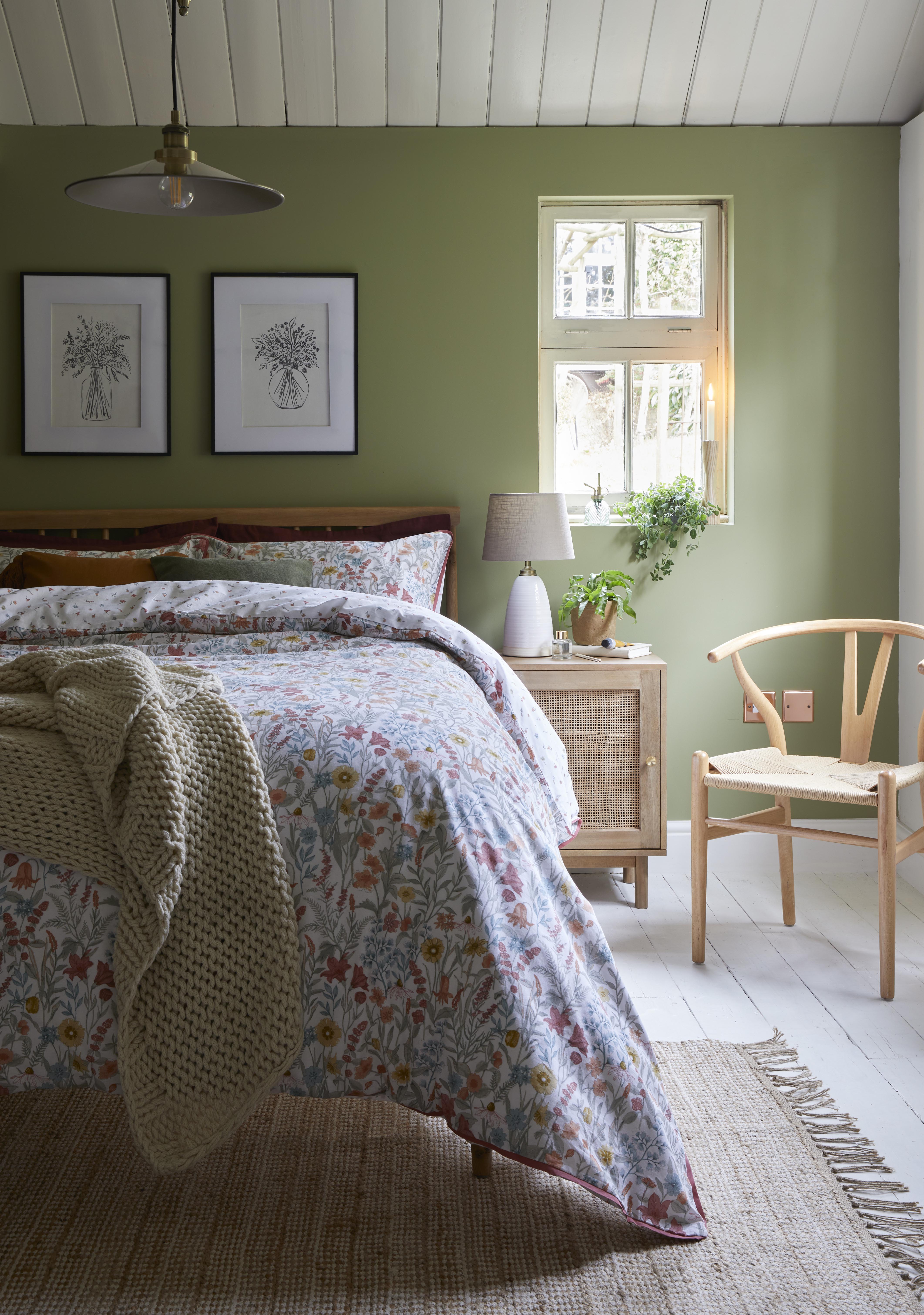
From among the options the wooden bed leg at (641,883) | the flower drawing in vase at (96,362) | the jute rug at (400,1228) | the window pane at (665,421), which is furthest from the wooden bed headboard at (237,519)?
the jute rug at (400,1228)

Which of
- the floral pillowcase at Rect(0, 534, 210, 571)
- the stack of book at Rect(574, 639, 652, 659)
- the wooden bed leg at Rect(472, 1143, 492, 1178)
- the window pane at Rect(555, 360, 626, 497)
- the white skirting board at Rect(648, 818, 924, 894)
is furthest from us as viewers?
the window pane at Rect(555, 360, 626, 497)

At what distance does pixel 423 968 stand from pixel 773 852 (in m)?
2.31

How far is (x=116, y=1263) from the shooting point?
1363 millimetres

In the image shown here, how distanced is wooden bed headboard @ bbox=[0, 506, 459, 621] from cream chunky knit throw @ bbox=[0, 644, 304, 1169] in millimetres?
1930

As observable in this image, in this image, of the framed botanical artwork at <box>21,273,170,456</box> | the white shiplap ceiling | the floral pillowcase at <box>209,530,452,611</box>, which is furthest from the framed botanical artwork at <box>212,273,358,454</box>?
the white shiplap ceiling

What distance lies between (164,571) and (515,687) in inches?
40.3

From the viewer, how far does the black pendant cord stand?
2.02 meters

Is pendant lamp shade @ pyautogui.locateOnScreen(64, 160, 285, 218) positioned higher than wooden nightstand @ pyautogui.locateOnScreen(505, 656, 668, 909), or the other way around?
pendant lamp shade @ pyautogui.locateOnScreen(64, 160, 285, 218)

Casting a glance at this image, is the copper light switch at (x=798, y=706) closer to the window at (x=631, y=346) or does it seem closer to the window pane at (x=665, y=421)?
the window at (x=631, y=346)

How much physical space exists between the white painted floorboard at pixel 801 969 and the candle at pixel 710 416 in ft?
4.23

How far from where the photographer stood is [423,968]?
1.25 metres

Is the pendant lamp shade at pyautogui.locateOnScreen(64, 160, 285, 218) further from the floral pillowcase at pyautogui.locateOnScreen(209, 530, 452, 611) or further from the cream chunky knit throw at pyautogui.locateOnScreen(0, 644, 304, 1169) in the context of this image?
the cream chunky knit throw at pyautogui.locateOnScreen(0, 644, 304, 1169)

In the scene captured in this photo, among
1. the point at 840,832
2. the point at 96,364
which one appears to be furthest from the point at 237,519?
the point at 840,832

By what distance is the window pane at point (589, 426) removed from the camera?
132 inches
